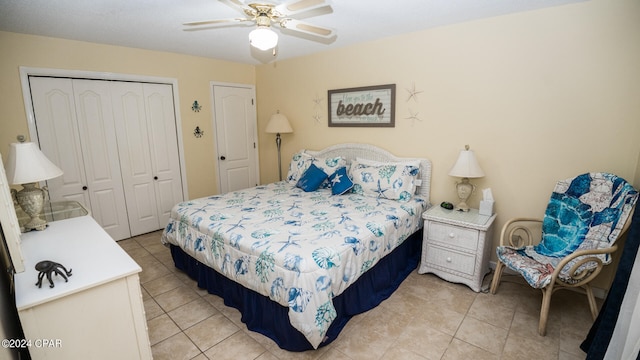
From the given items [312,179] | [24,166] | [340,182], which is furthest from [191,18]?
[340,182]

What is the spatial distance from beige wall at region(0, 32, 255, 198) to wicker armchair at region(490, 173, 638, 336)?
3.93m

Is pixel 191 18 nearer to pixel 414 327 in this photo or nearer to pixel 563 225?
pixel 414 327

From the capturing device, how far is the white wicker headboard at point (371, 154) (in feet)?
10.7

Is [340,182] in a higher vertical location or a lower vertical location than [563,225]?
higher

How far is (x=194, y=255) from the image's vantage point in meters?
2.60

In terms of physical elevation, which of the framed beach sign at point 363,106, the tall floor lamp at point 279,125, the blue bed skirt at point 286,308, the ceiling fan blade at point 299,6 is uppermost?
the ceiling fan blade at point 299,6

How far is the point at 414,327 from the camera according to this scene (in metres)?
2.20

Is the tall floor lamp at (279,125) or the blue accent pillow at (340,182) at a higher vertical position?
the tall floor lamp at (279,125)

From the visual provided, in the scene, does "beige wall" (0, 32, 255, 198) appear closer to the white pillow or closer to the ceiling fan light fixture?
the white pillow

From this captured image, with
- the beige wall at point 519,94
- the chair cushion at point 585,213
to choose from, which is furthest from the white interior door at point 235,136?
the chair cushion at point 585,213

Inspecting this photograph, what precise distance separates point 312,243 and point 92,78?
10.8ft

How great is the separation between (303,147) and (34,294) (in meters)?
3.42

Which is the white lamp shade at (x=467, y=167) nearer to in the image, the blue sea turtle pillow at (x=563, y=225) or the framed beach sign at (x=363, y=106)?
the blue sea turtle pillow at (x=563, y=225)

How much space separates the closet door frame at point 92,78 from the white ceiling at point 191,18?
1.16 ft
